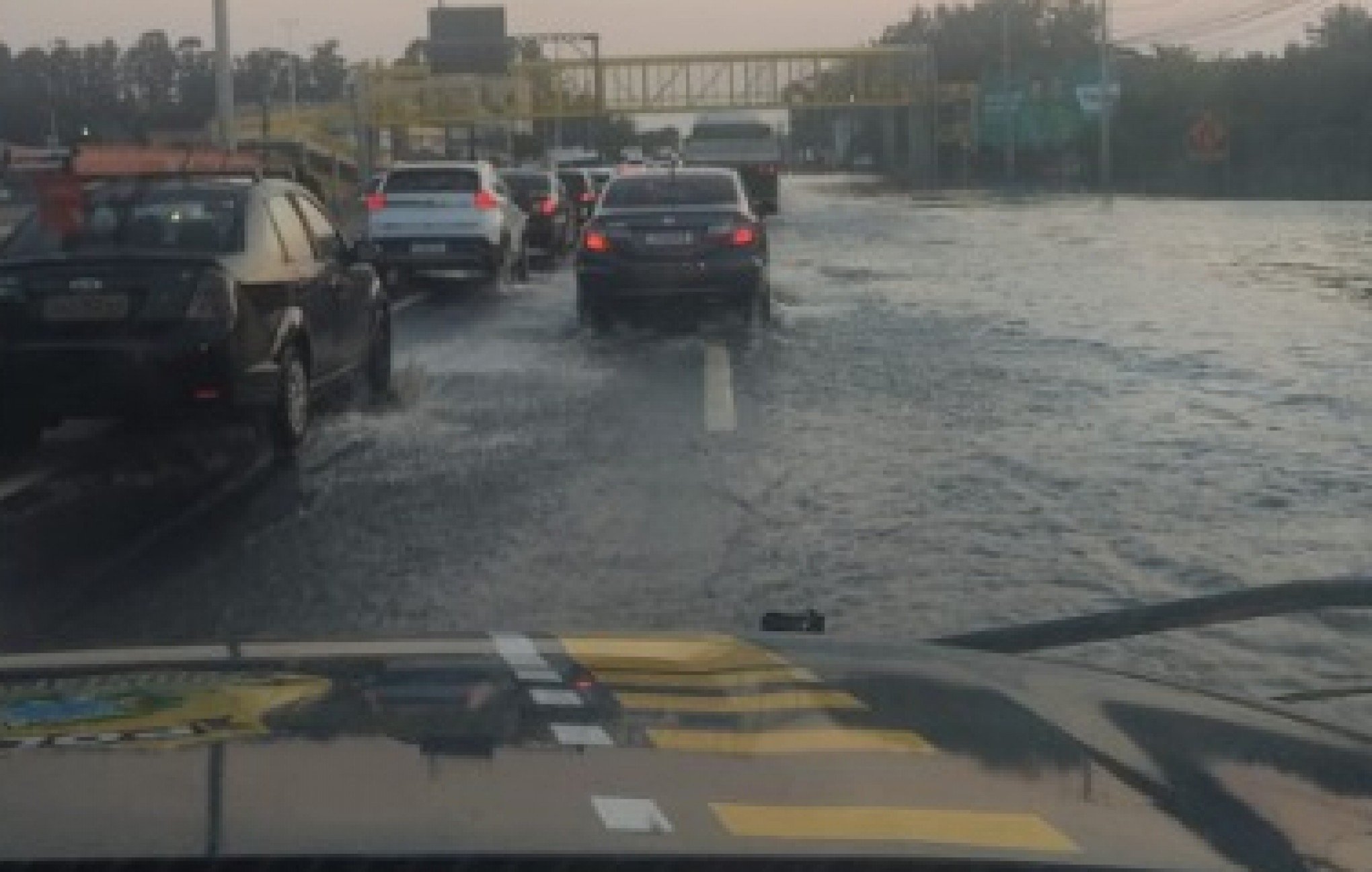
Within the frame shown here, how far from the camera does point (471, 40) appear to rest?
78750 millimetres

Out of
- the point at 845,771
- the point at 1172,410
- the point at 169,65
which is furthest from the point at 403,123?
the point at 845,771

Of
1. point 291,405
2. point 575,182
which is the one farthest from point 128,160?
point 575,182

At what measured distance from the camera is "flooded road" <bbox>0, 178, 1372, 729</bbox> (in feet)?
24.2

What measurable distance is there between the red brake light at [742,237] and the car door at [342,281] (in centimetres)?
634

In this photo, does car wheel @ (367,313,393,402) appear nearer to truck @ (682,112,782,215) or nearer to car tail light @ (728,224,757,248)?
car tail light @ (728,224,757,248)

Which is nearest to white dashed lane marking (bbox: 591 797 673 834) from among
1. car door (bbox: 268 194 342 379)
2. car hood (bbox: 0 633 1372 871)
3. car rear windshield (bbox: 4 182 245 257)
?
car hood (bbox: 0 633 1372 871)

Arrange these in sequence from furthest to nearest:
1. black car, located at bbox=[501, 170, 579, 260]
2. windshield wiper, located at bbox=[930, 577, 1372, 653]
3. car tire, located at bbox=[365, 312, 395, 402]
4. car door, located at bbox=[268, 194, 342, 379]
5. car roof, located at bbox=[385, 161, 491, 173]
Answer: black car, located at bbox=[501, 170, 579, 260] < car roof, located at bbox=[385, 161, 491, 173] < car tire, located at bbox=[365, 312, 395, 402] < car door, located at bbox=[268, 194, 342, 379] < windshield wiper, located at bbox=[930, 577, 1372, 653]

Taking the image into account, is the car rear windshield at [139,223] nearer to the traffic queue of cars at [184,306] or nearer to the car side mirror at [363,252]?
the traffic queue of cars at [184,306]

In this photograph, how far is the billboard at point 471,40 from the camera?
78.8 m

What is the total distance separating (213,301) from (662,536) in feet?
9.75

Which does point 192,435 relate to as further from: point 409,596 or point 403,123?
point 403,123

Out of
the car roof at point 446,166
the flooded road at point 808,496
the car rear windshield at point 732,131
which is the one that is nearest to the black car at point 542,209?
the car roof at point 446,166

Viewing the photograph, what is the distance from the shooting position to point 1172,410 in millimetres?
13273

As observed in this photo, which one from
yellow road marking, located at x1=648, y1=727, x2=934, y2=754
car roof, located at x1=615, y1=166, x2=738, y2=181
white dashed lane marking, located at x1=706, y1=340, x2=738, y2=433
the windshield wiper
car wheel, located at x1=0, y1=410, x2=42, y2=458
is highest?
car roof, located at x1=615, y1=166, x2=738, y2=181
